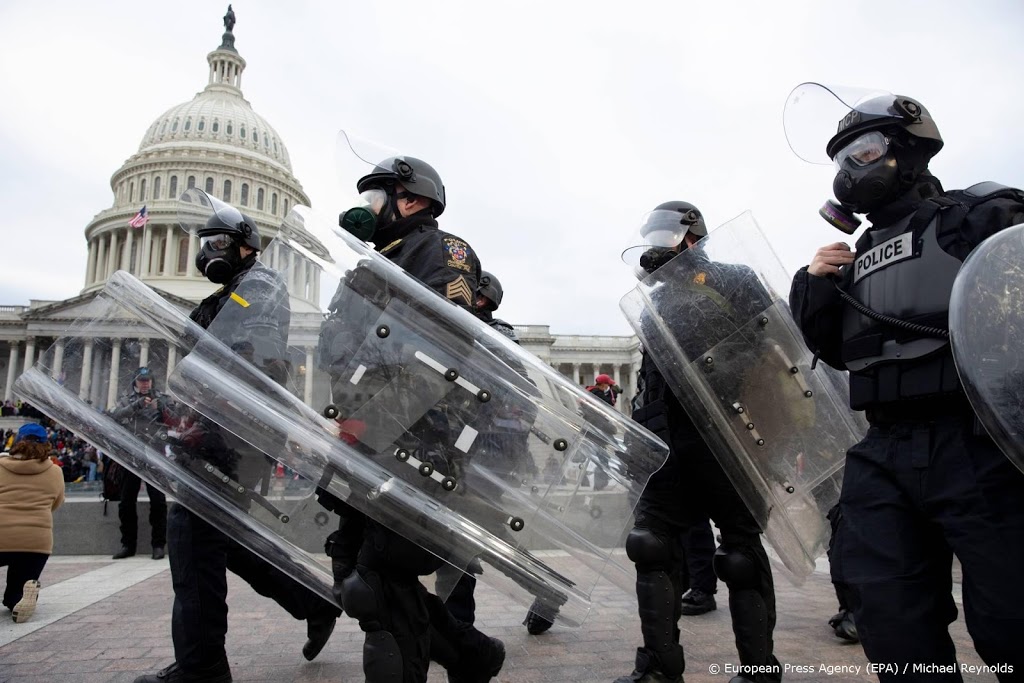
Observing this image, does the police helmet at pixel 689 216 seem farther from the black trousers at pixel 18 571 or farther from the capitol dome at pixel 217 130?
the capitol dome at pixel 217 130

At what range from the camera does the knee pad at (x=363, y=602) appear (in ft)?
7.47

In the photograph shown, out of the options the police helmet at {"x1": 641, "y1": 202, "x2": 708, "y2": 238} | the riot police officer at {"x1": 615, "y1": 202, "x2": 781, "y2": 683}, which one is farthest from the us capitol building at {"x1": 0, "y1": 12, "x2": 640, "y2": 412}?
the riot police officer at {"x1": 615, "y1": 202, "x2": 781, "y2": 683}

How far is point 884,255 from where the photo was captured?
87.5 inches

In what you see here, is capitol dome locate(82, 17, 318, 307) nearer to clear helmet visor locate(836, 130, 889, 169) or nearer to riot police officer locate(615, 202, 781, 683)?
riot police officer locate(615, 202, 781, 683)

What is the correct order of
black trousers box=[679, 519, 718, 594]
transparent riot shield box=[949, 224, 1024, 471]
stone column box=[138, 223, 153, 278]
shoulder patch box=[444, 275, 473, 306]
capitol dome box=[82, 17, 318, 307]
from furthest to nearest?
capitol dome box=[82, 17, 318, 307] → stone column box=[138, 223, 153, 278] → black trousers box=[679, 519, 718, 594] → shoulder patch box=[444, 275, 473, 306] → transparent riot shield box=[949, 224, 1024, 471]

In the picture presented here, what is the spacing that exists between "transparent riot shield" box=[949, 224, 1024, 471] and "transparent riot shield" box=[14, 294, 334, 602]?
A: 243 centimetres

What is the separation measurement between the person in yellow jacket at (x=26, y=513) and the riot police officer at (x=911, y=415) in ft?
15.7

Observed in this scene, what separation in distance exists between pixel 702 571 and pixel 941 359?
12.1 feet

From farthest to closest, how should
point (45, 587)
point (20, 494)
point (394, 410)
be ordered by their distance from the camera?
1. point (45, 587)
2. point (20, 494)
3. point (394, 410)

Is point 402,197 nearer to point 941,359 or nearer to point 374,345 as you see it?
point 374,345

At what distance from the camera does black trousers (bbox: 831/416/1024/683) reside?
5.77 ft

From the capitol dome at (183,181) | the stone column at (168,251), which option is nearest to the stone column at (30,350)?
the capitol dome at (183,181)

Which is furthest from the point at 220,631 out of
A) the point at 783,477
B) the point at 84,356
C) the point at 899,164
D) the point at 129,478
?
the point at 129,478

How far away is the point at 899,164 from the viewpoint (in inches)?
91.0
